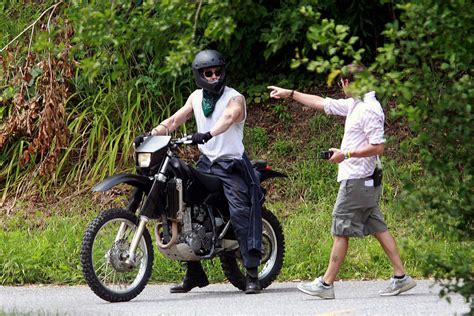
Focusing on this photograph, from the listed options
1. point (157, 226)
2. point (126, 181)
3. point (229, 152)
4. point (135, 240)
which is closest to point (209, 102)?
point (229, 152)

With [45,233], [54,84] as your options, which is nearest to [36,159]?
[54,84]

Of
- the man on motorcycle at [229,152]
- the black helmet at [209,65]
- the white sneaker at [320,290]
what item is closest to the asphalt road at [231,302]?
the white sneaker at [320,290]

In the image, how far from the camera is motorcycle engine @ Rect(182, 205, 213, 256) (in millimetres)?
11039

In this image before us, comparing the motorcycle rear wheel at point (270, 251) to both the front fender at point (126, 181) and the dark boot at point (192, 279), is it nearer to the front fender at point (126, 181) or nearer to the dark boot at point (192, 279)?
the dark boot at point (192, 279)

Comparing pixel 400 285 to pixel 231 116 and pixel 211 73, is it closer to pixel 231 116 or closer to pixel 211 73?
pixel 231 116

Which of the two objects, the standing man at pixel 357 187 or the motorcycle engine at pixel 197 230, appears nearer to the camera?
the standing man at pixel 357 187

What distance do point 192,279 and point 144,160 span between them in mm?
1211

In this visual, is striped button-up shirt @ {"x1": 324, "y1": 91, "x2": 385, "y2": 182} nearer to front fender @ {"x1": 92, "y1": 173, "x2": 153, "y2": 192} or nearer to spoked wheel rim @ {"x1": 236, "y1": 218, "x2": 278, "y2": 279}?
spoked wheel rim @ {"x1": 236, "y1": 218, "x2": 278, "y2": 279}

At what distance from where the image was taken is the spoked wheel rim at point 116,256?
1070cm

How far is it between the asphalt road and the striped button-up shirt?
1049mm

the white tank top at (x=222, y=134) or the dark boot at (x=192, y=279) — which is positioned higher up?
the white tank top at (x=222, y=134)

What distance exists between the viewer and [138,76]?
53.1 ft

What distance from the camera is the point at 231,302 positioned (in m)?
10.7

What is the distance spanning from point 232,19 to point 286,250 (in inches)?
235
